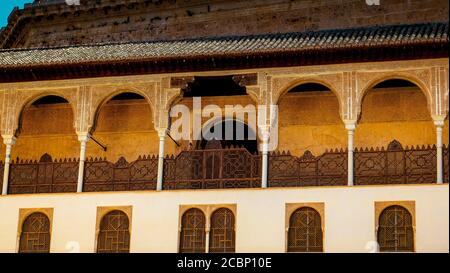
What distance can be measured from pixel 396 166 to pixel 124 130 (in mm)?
6745

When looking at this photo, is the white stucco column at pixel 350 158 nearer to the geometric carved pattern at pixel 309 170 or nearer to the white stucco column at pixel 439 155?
the geometric carved pattern at pixel 309 170

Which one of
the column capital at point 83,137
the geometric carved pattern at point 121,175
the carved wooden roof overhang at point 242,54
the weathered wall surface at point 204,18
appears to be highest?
the weathered wall surface at point 204,18

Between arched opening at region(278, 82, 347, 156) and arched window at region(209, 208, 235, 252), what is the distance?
3155 mm

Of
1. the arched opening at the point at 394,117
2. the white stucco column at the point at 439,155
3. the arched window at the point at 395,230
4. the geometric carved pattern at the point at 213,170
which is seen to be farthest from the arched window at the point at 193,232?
the white stucco column at the point at 439,155

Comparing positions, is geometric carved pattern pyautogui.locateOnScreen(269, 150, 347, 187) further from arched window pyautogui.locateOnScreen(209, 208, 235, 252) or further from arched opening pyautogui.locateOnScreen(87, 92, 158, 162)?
arched opening pyautogui.locateOnScreen(87, 92, 158, 162)

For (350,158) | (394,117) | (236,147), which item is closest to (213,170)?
(236,147)

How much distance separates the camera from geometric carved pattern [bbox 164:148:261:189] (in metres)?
19.1

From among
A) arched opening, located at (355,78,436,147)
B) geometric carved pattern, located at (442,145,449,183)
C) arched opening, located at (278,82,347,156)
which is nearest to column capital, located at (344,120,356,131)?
geometric carved pattern, located at (442,145,449,183)

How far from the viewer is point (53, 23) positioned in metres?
27.9

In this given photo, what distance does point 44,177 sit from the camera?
66.5 feet

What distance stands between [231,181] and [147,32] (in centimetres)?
851

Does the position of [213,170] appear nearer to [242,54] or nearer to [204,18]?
[242,54]

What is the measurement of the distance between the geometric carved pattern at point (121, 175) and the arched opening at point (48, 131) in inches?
101

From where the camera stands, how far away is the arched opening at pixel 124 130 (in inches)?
880
